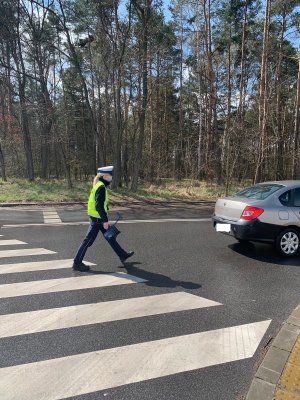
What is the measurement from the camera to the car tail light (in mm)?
7508

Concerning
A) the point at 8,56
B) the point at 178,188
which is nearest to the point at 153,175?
the point at 178,188

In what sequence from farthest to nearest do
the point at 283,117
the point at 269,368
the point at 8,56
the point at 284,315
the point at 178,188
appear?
the point at 283,117
the point at 8,56
the point at 178,188
the point at 284,315
the point at 269,368

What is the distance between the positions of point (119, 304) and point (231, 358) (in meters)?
1.81

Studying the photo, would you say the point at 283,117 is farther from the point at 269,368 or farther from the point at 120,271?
the point at 269,368

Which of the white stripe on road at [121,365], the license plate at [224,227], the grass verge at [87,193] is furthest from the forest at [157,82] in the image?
the white stripe on road at [121,365]

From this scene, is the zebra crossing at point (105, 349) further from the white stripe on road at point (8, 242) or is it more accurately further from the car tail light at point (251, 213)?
the white stripe on road at point (8, 242)

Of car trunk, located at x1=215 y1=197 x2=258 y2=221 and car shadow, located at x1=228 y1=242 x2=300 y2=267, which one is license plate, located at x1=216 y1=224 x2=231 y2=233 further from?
car shadow, located at x1=228 y1=242 x2=300 y2=267

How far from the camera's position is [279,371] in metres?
3.39

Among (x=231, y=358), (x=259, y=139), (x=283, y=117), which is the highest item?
(x=283, y=117)

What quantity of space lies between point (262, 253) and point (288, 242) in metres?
0.65

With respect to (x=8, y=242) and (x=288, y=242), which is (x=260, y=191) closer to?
(x=288, y=242)

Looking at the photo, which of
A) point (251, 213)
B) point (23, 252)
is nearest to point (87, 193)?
point (23, 252)

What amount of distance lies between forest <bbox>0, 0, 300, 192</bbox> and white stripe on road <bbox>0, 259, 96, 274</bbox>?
560 inches

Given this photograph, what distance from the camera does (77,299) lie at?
5.18 metres
